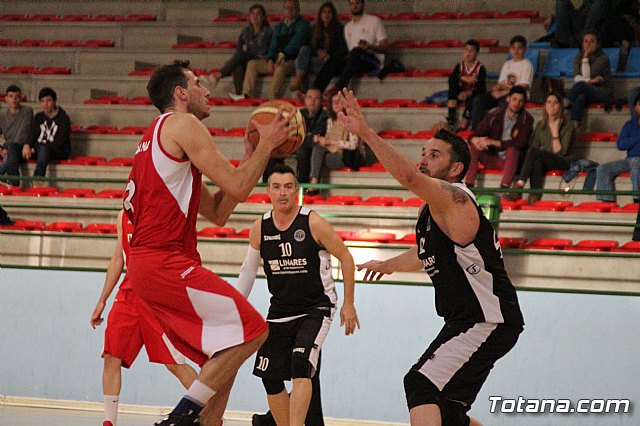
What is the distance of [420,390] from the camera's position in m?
5.01

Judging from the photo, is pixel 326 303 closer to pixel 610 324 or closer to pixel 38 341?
pixel 610 324

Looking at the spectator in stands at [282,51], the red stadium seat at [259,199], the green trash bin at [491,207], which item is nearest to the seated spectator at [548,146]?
the green trash bin at [491,207]

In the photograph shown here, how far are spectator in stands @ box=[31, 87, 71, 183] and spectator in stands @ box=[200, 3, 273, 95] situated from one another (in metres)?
2.30

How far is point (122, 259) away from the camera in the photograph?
7.21 metres

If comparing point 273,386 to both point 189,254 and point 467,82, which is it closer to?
point 189,254

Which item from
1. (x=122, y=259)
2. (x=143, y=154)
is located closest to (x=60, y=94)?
(x=122, y=259)

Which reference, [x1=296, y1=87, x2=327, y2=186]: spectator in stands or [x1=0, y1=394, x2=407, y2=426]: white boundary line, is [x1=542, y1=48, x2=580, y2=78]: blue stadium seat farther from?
[x1=0, y1=394, x2=407, y2=426]: white boundary line

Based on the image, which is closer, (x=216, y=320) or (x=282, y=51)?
(x=216, y=320)

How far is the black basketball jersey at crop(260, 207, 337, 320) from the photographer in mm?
6840

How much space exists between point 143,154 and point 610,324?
15.1ft

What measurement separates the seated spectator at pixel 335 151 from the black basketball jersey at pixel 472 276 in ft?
21.4

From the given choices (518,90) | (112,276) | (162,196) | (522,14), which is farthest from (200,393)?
(522,14)

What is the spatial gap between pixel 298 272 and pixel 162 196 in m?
2.06

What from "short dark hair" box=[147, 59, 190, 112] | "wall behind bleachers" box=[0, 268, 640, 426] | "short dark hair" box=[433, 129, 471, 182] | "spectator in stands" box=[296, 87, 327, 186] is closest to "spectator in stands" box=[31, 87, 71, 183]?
"spectator in stands" box=[296, 87, 327, 186]
